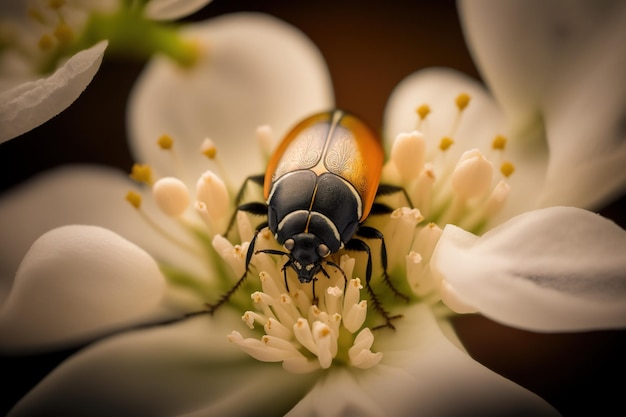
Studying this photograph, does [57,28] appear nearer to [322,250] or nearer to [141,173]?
[141,173]

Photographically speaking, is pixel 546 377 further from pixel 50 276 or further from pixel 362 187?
pixel 50 276

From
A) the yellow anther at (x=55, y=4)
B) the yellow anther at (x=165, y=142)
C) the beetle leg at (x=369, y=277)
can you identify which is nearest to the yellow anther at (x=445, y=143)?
the beetle leg at (x=369, y=277)

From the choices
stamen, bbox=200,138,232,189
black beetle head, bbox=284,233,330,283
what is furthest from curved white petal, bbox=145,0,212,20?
black beetle head, bbox=284,233,330,283

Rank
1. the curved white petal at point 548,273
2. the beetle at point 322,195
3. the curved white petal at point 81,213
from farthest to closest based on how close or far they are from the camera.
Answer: the curved white petal at point 81,213, the beetle at point 322,195, the curved white petal at point 548,273

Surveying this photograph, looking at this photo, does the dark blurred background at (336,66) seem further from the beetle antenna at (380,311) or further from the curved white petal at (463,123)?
the beetle antenna at (380,311)

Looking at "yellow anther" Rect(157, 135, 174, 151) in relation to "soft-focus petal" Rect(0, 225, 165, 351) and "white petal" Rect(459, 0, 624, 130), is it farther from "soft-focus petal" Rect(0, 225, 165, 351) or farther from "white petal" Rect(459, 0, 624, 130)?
"white petal" Rect(459, 0, 624, 130)

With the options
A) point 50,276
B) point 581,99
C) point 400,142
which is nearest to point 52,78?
point 50,276
